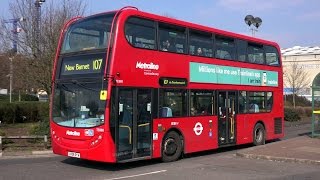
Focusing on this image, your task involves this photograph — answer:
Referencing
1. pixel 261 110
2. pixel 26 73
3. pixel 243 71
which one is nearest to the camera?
pixel 243 71

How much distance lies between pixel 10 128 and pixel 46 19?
5883 millimetres

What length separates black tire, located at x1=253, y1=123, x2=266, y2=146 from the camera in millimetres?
18656

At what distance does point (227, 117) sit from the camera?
16.9 meters

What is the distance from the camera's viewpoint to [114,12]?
512 inches

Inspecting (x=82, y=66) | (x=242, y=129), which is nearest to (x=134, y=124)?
(x=82, y=66)

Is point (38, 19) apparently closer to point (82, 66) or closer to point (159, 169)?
point (82, 66)

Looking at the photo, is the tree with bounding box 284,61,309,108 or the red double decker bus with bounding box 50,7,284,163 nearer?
the red double decker bus with bounding box 50,7,284,163

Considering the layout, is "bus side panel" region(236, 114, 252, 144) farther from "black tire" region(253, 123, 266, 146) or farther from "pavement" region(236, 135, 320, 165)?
"pavement" region(236, 135, 320, 165)

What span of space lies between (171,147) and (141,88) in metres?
2.24

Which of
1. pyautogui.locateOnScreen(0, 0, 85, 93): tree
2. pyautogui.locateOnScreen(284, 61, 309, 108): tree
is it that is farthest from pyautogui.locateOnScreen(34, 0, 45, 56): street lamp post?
pyautogui.locateOnScreen(284, 61, 309, 108): tree

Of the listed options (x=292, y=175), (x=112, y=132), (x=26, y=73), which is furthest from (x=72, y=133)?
(x=26, y=73)

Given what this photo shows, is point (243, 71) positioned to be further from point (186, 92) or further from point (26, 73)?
point (26, 73)

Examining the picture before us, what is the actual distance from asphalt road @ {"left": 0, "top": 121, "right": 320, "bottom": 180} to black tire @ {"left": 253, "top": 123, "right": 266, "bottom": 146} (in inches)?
139

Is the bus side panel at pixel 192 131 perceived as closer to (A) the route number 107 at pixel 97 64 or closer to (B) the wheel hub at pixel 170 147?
(B) the wheel hub at pixel 170 147
